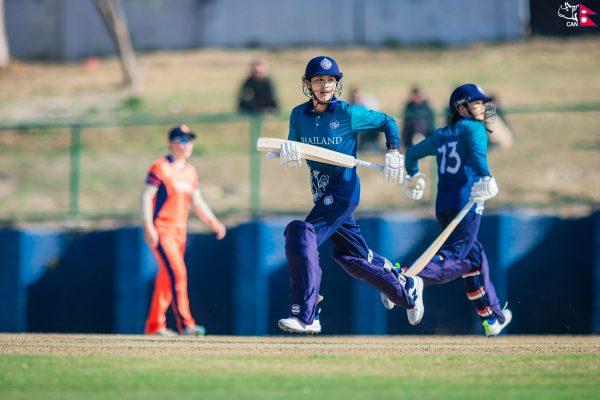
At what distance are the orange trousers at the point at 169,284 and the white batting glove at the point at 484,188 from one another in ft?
12.0

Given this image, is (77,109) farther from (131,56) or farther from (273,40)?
(273,40)

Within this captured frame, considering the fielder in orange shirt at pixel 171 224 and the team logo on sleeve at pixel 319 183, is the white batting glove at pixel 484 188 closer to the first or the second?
A: the team logo on sleeve at pixel 319 183

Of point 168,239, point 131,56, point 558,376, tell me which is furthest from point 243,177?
point 131,56

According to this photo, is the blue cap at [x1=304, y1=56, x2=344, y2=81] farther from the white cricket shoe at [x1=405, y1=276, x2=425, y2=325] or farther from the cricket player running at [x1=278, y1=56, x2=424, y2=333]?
the white cricket shoe at [x1=405, y1=276, x2=425, y2=325]

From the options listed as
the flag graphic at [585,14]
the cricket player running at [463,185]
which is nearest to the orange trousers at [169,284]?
the cricket player running at [463,185]

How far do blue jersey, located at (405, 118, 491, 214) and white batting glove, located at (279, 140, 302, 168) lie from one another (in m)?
1.96

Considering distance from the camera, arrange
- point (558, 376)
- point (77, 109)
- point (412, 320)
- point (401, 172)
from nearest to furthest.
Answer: point (558, 376) → point (401, 172) → point (412, 320) → point (77, 109)

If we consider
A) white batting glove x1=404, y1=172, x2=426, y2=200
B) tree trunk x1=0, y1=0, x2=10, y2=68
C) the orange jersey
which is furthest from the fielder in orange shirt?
tree trunk x1=0, y1=0, x2=10, y2=68

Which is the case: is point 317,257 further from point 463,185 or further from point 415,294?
point 463,185

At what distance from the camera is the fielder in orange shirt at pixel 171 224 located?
41.8 ft

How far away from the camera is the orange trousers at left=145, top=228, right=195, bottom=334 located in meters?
12.7

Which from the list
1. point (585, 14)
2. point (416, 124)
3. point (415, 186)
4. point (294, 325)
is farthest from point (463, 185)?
point (585, 14)

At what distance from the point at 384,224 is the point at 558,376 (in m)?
5.85

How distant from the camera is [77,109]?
2842 centimetres
